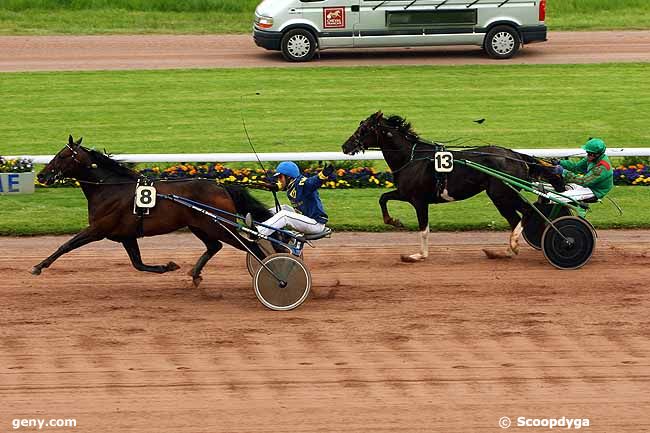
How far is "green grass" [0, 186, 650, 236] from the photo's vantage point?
1355 centimetres

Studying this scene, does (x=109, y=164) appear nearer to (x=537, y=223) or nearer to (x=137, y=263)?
(x=137, y=263)

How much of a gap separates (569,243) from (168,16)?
702 inches

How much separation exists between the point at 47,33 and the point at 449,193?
53.1 feet

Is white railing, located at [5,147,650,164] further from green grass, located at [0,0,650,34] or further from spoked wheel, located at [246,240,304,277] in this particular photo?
green grass, located at [0,0,650,34]

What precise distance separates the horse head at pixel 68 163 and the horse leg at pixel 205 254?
1.21 m

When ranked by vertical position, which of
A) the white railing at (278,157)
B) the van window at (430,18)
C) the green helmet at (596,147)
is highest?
the van window at (430,18)

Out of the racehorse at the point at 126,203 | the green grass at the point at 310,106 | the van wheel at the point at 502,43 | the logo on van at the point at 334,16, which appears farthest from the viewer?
the van wheel at the point at 502,43

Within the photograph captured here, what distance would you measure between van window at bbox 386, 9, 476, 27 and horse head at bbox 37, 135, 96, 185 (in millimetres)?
12312

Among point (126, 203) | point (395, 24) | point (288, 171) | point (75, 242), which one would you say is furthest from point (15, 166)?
point (395, 24)

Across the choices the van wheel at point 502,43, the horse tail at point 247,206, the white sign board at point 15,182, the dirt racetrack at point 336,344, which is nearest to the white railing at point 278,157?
the white sign board at point 15,182

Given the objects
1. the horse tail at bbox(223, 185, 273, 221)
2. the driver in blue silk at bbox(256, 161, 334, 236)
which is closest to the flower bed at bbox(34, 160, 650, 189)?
the horse tail at bbox(223, 185, 273, 221)

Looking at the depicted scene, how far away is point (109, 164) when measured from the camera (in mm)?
10805

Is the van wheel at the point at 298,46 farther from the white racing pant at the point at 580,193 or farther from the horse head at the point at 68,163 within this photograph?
the horse head at the point at 68,163

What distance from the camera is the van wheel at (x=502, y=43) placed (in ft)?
73.5
